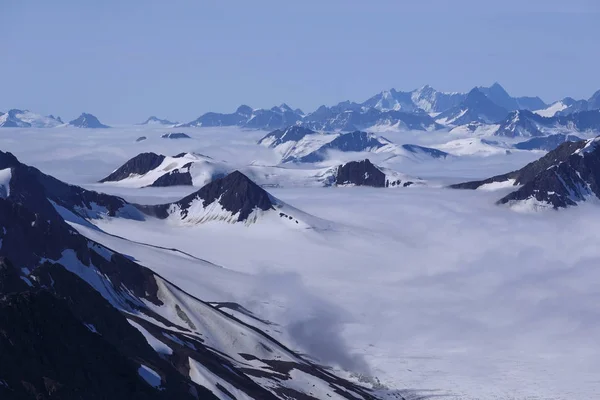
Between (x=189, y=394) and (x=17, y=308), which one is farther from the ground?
(x=17, y=308)

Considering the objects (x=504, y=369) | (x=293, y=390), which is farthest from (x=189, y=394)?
(x=504, y=369)

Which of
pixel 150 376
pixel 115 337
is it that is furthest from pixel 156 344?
pixel 150 376

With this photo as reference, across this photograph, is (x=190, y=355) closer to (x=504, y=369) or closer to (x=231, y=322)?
(x=231, y=322)

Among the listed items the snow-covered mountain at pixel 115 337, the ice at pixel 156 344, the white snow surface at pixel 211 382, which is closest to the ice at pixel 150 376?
the snow-covered mountain at pixel 115 337

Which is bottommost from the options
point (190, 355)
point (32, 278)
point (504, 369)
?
point (504, 369)

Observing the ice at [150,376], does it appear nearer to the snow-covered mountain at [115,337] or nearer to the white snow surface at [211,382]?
the snow-covered mountain at [115,337]

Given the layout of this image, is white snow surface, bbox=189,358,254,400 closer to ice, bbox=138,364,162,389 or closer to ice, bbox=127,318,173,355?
ice, bbox=127,318,173,355

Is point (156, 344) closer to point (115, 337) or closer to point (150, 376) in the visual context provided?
point (115, 337)

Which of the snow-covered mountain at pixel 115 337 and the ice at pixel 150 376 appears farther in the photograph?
the ice at pixel 150 376
